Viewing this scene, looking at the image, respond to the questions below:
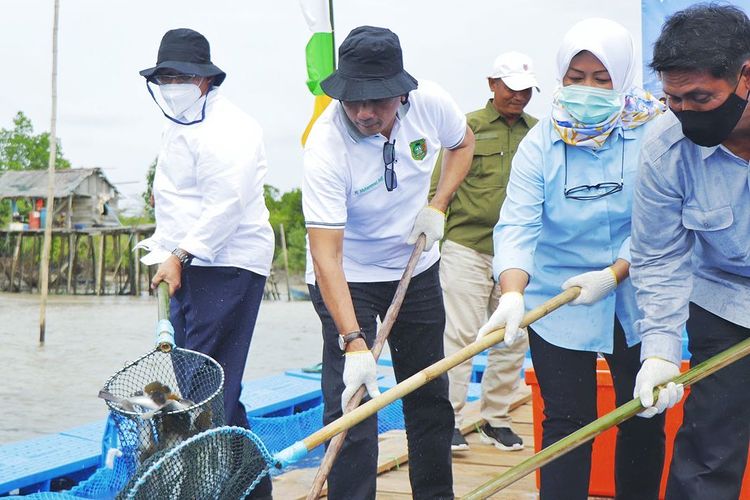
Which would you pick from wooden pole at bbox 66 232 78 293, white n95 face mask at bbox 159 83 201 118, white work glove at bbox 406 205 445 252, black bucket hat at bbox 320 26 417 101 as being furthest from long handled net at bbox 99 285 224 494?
wooden pole at bbox 66 232 78 293

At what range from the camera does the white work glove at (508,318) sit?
9.16 feet

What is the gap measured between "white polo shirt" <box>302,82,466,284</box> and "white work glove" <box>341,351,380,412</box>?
0.44 metres

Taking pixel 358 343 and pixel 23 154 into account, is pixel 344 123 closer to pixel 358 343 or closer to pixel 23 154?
pixel 358 343

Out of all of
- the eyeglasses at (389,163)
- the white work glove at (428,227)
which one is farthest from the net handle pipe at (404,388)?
the eyeglasses at (389,163)

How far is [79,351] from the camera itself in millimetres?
21125

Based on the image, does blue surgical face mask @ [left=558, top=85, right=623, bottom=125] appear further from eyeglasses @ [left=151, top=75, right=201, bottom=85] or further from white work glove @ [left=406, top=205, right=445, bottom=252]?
eyeglasses @ [left=151, top=75, right=201, bottom=85]

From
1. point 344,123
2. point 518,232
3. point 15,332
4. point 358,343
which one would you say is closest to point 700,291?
point 518,232

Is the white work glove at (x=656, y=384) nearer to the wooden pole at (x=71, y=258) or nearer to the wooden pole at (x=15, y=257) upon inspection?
the wooden pole at (x=71, y=258)

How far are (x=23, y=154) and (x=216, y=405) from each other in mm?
63746

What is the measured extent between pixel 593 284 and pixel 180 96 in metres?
1.90

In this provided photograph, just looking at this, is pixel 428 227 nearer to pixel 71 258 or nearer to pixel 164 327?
pixel 164 327

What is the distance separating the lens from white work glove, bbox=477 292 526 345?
2.79m

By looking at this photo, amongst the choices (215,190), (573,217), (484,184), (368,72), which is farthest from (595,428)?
(484,184)

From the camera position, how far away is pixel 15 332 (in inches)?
1012
